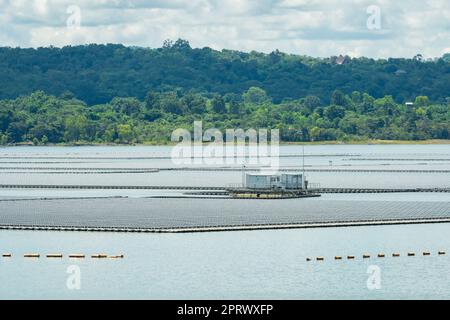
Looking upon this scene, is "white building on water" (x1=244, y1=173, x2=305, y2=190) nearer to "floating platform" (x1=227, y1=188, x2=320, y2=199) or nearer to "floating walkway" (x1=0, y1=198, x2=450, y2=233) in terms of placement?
"floating platform" (x1=227, y1=188, x2=320, y2=199)

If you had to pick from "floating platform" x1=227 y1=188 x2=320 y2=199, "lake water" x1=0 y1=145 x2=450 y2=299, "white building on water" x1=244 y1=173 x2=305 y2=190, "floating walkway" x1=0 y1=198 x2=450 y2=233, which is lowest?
"lake water" x1=0 y1=145 x2=450 y2=299

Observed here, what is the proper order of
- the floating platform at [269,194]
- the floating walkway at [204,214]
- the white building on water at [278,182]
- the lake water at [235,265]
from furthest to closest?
the white building on water at [278,182] < the floating platform at [269,194] < the floating walkway at [204,214] < the lake water at [235,265]

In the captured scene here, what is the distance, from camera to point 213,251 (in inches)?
3162

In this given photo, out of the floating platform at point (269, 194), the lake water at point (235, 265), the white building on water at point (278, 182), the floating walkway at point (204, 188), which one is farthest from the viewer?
the floating walkway at point (204, 188)

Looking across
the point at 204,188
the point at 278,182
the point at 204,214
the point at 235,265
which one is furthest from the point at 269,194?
the point at 235,265

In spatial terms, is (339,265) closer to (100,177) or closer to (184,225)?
(184,225)

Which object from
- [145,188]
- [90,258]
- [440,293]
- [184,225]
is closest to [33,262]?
[90,258]

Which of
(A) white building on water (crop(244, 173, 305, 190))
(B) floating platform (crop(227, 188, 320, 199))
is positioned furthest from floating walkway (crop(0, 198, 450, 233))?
(A) white building on water (crop(244, 173, 305, 190))

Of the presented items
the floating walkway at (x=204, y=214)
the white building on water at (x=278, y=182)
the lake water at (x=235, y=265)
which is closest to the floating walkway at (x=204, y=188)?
the white building on water at (x=278, y=182)

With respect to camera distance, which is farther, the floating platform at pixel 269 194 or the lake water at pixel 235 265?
the floating platform at pixel 269 194

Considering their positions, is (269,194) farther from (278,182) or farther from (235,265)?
(235,265)

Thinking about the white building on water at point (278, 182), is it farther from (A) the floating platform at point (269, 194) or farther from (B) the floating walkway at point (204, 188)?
(B) the floating walkway at point (204, 188)
